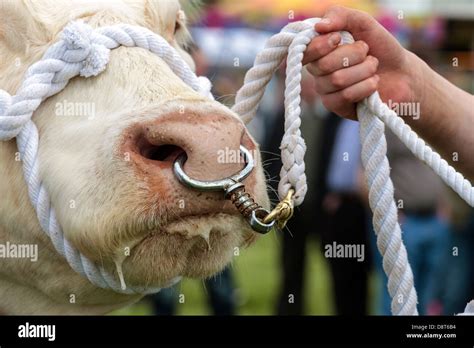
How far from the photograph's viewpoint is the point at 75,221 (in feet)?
8.13

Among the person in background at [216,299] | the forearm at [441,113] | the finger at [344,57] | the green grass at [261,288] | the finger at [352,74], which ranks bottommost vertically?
the green grass at [261,288]

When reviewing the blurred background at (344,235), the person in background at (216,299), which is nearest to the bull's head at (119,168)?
the blurred background at (344,235)

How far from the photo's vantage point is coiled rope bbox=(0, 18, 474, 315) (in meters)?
2.64

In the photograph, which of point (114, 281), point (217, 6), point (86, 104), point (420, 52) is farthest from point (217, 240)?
point (217, 6)

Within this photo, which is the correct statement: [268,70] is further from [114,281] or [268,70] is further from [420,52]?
[420,52]

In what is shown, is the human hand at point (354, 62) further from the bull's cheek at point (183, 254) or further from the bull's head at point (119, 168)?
the bull's cheek at point (183, 254)

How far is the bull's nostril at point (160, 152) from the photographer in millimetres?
2434

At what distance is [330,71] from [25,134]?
0.95 meters

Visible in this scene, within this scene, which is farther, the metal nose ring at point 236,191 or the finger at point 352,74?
the finger at point 352,74

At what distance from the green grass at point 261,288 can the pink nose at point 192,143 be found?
508cm

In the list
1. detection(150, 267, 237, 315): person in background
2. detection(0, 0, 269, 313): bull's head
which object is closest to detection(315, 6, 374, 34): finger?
detection(0, 0, 269, 313): bull's head

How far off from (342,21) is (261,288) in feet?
26.0

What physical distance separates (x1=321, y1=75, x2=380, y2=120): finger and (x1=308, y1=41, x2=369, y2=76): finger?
0.07 metres

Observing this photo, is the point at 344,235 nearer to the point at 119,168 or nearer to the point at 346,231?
the point at 346,231
